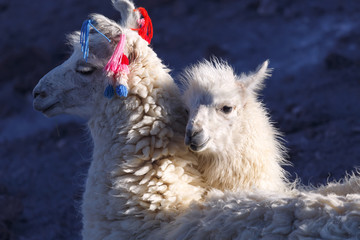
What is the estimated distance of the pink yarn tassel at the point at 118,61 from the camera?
288 centimetres

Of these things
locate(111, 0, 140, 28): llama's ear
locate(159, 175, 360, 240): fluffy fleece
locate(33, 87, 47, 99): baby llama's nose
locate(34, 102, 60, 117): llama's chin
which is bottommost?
locate(159, 175, 360, 240): fluffy fleece

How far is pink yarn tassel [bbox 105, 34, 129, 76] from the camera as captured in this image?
288cm

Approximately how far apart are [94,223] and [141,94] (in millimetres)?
851

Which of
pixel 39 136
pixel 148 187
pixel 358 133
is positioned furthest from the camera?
pixel 39 136

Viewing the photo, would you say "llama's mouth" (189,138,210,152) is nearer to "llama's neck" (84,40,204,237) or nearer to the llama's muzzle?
the llama's muzzle

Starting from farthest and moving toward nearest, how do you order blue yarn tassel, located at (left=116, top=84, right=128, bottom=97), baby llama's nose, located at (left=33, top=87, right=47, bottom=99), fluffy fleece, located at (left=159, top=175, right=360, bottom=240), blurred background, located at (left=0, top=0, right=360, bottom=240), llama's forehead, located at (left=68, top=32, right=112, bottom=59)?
blurred background, located at (left=0, top=0, right=360, bottom=240), baby llama's nose, located at (left=33, top=87, right=47, bottom=99), llama's forehead, located at (left=68, top=32, right=112, bottom=59), blue yarn tassel, located at (left=116, top=84, right=128, bottom=97), fluffy fleece, located at (left=159, top=175, right=360, bottom=240)

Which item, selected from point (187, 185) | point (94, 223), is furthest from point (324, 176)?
point (94, 223)

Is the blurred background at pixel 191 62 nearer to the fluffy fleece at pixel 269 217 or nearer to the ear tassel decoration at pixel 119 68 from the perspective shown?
the ear tassel decoration at pixel 119 68

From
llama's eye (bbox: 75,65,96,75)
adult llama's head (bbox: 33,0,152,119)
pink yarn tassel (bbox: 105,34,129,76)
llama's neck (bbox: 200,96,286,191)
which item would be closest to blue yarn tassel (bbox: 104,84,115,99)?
adult llama's head (bbox: 33,0,152,119)

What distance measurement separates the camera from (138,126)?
2.91 m

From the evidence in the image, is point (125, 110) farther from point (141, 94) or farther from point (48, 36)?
point (48, 36)

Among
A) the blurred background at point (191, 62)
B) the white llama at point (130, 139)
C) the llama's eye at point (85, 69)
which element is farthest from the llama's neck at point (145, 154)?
the blurred background at point (191, 62)

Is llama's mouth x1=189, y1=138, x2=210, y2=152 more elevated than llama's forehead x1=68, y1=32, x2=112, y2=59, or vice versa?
llama's forehead x1=68, y1=32, x2=112, y2=59

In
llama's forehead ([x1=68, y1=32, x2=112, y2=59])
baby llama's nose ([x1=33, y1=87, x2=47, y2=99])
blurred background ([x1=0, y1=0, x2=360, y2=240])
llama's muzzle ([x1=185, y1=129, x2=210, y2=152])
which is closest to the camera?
llama's muzzle ([x1=185, y1=129, x2=210, y2=152])
